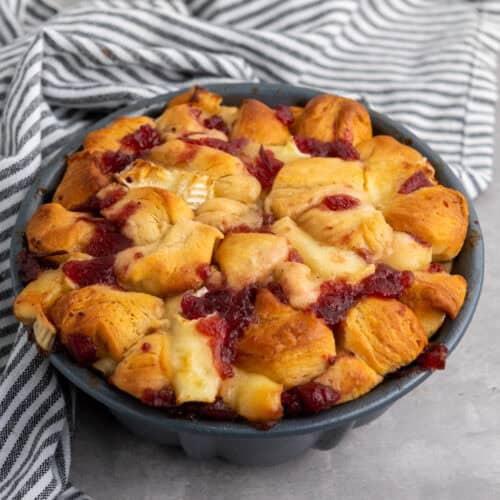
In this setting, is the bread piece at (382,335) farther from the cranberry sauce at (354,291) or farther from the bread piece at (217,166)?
the bread piece at (217,166)

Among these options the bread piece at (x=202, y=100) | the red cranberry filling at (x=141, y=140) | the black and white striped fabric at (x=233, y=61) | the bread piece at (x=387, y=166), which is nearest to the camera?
the bread piece at (x=387, y=166)

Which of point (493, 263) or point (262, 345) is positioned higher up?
point (262, 345)

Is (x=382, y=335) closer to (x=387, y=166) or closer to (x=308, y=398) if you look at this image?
(x=308, y=398)

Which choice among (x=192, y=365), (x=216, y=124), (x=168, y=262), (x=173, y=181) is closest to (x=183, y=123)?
(x=216, y=124)

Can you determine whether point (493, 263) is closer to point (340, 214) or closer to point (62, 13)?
point (340, 214)

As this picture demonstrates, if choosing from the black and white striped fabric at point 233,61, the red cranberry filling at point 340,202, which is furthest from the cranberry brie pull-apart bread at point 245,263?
the black and white striped fabric at point 233,61

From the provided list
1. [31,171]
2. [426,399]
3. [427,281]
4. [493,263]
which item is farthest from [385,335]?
[31,171]

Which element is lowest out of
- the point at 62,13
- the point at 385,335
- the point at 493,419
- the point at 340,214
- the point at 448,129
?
the point at 493,419
